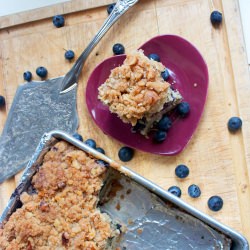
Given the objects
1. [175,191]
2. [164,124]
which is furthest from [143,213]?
[164,124]

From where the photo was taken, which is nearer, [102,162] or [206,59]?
[102,162]

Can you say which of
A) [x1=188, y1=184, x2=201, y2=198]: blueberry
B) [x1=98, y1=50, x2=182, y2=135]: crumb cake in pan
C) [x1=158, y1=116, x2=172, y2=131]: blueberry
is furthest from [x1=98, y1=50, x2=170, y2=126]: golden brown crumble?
[x1=188, y1=184, x2=201, y2=198]: blueberry

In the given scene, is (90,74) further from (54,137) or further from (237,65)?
(237,65)

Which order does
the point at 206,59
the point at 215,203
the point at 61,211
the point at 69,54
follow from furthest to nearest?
the point at 69,54
the point at 206,59
the point at 215,203
the point at 61,211

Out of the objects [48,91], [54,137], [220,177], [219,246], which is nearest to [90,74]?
[48,91]

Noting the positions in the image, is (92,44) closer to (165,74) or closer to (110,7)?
(110,7)

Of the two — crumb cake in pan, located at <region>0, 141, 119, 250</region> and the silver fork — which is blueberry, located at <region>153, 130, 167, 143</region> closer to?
crumb cake in pan, located at <region>0, 141, 119, 250</region>
